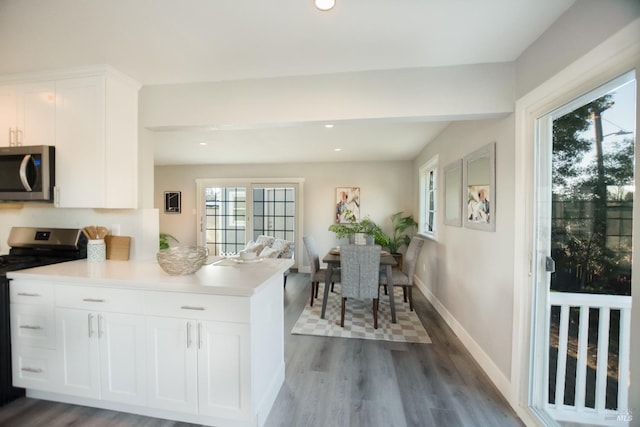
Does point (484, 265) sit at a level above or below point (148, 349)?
above

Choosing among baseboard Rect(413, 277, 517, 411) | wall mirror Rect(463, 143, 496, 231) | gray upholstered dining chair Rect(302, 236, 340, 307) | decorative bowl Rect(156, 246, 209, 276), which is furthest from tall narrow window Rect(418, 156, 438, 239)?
decorative bowl Rect(156, 246, 209, 276)

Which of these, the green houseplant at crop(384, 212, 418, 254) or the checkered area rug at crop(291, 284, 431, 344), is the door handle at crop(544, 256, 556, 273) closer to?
the checkered area rug at crop(291, 284, 431, 344)

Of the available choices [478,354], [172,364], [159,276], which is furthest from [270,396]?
[478,354]

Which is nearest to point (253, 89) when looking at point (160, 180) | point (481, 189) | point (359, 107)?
point (359, 107)

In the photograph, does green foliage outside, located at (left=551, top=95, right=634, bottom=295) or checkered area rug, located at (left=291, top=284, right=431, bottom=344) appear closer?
green foliage outside, located at (left=551, top=95, right=634, bottom=295)

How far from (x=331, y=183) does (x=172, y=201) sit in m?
3.72

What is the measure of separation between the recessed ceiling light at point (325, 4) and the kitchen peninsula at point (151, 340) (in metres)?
1.47

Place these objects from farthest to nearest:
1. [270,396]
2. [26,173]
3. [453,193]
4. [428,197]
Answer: [428,197], [453,193], [26,173], [270,396]

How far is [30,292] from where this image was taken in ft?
5.57

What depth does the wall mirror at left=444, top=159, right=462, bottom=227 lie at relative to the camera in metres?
2.81

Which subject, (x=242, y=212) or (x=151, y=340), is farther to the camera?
(x=242, y=212)

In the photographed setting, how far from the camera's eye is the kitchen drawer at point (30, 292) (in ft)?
5.51

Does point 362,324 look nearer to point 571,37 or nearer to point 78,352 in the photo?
point 78,352

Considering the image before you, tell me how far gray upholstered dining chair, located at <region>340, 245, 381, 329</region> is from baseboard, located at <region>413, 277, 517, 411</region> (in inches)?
33.1
